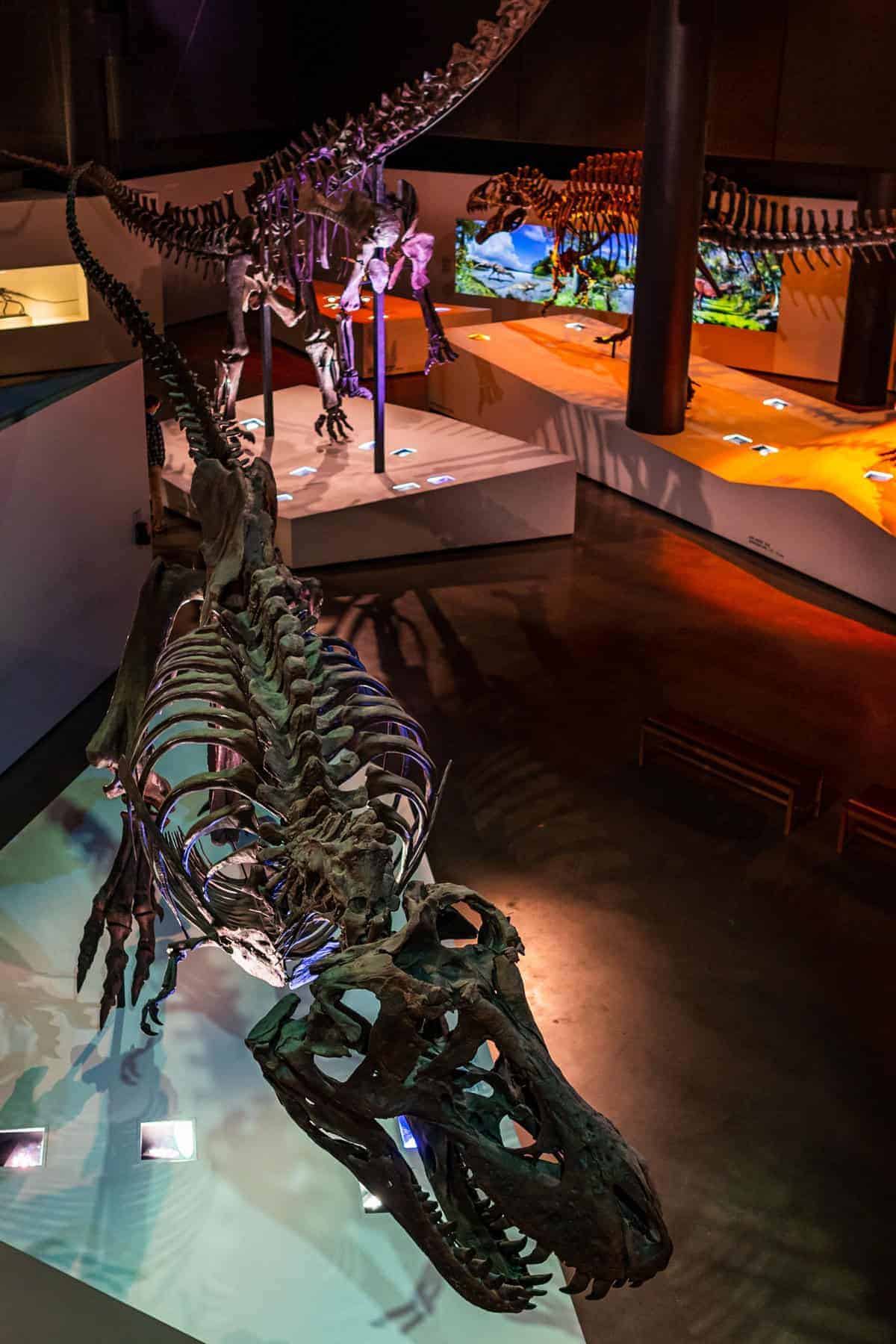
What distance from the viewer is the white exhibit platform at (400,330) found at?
16.7 metres

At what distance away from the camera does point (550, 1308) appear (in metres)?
4.51

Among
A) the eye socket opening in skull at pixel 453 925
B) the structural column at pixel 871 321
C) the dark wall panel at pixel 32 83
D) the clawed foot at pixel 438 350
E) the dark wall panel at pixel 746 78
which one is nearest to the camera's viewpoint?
the eye socket opening in skull at pixel 453 925

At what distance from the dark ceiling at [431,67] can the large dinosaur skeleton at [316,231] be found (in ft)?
12.8

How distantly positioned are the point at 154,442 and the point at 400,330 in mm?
6673

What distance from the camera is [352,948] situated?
3.54 m

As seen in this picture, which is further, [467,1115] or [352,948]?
[352,948]

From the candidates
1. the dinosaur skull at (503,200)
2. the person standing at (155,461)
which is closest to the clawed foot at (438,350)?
the person standing at (155,461)

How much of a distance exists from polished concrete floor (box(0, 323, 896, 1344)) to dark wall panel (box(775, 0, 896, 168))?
5128 mm

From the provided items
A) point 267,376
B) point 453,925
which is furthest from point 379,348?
point 453,925

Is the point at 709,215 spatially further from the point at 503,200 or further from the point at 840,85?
the point at 503,200

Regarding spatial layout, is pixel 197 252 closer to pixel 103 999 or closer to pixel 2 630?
pixel 2 630

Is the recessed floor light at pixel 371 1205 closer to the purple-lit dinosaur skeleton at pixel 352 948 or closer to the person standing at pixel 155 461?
the purple-lit dinosaur skeleton at pixel 352 948

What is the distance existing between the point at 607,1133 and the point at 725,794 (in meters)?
5.32

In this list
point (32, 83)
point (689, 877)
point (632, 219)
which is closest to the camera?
point (689, 877)
